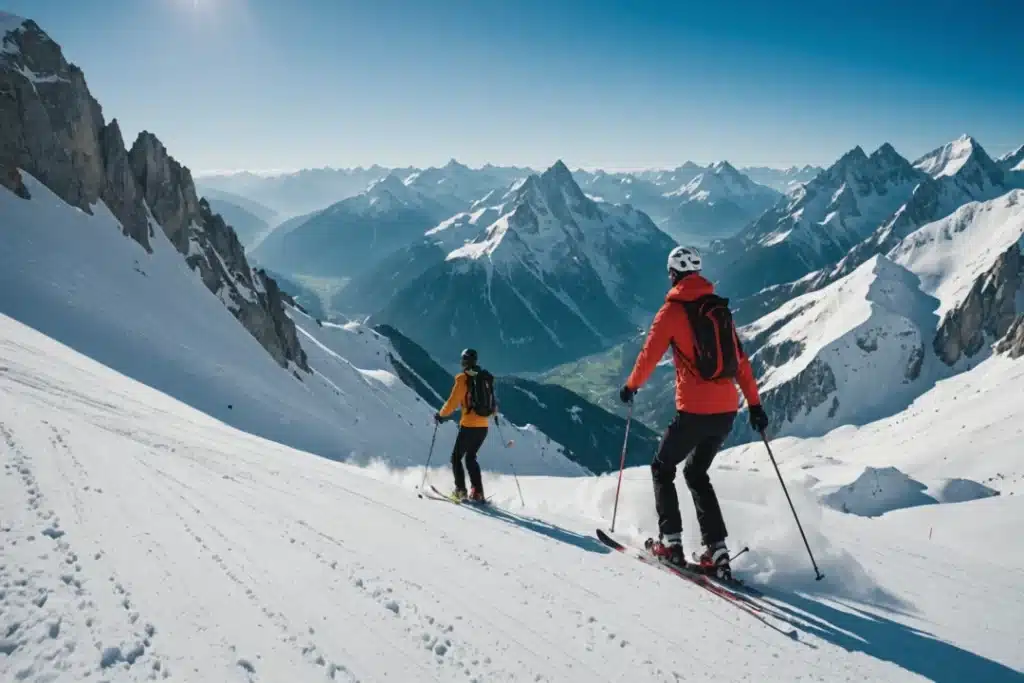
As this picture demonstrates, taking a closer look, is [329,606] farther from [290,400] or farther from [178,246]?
[178,246]

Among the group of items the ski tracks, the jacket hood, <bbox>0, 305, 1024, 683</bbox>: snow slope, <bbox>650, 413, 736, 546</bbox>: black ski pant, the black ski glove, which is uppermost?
the jacket hood

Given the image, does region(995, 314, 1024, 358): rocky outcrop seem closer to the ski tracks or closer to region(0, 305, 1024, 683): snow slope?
region(0, 305, 1024, 683): snow slope

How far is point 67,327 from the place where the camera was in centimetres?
3656

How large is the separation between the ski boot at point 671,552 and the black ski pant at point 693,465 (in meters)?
0.13

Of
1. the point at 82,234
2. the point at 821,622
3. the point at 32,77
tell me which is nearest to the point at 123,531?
the point at 821,622

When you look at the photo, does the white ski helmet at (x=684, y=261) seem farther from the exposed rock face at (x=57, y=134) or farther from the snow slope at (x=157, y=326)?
the exposed rock face at (x=57, y=134)

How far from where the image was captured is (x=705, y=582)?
25.7 ft

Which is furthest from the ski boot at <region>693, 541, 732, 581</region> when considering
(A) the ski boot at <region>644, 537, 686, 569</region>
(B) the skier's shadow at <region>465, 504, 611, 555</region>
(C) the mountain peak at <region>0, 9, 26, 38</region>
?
(C) the mountain peak at <region>0, 9, 26, 38</region>

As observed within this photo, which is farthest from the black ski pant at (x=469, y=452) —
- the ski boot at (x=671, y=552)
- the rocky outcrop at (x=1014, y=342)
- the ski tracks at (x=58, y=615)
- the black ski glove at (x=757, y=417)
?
the rocky outcrop at (x=1014, y=342)

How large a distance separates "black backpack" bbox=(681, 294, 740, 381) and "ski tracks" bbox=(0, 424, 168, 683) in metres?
6.46

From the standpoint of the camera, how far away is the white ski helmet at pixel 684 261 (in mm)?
8205

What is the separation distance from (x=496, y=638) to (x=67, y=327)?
41.8 metres

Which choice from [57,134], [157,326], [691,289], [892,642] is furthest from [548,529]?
[57,134]

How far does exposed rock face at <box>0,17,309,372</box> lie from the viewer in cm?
5759
